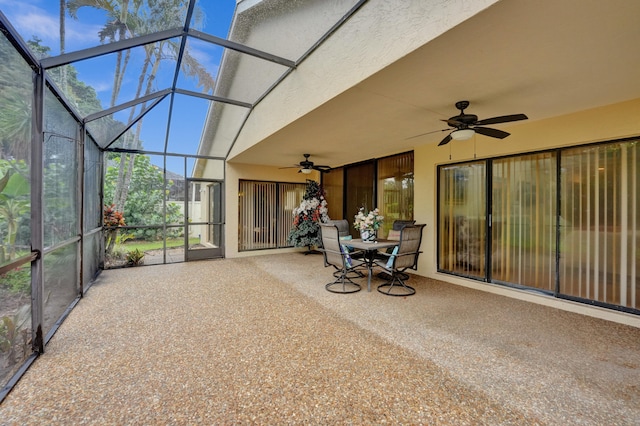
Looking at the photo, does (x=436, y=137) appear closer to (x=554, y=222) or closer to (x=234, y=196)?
(x=554, y=222)

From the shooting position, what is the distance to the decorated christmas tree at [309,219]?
8.10 m

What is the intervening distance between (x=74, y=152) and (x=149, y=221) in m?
3.14

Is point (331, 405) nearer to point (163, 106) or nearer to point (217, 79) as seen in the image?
point (217, 79)

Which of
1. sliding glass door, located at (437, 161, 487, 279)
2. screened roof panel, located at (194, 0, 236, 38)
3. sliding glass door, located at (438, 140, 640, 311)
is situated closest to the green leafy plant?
screened roof panel, located at (194, 0, 236, 38)

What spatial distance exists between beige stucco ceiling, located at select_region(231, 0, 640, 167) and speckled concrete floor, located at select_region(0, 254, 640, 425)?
259 centimetres

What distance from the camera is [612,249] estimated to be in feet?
11.4

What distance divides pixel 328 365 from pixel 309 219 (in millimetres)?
5912

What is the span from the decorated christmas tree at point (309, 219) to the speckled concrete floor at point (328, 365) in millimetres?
4010

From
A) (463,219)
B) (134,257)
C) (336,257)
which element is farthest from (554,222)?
(134,257)

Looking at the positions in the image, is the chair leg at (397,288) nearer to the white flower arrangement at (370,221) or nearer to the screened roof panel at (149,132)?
the white flower arrangement at (370,221)

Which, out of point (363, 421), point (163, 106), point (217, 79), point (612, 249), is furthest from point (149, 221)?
point (612, 249)

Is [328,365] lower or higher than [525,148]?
lower

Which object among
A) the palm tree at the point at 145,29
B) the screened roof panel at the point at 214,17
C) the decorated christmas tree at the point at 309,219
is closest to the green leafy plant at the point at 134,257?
the palm tree at the point at 145,29

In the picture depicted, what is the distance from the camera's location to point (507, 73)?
8.55 feet
